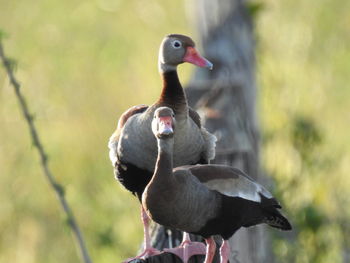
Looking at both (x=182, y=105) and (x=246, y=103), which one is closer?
(x=182, y=105)

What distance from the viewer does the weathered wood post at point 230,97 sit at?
5422 millimetres

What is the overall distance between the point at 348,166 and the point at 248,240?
409 cm

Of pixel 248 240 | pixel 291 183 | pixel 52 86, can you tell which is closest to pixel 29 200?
pixel 52 86

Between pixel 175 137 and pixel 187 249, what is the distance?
706 millimetres

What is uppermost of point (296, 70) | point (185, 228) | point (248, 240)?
point (185, 228)

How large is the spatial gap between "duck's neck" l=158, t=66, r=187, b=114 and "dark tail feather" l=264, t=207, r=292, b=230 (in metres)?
0.82

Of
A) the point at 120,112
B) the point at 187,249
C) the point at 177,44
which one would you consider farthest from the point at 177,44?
the point at 120,112

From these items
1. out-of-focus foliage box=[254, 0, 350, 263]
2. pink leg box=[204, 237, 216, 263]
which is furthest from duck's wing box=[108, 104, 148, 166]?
out-of-focus foliage box=[254, 0, 350, 263]

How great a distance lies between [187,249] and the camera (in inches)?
175

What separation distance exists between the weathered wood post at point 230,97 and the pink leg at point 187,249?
0.04 meters

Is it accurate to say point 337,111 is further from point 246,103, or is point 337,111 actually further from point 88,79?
point 246,103

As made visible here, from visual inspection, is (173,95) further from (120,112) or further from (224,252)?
(120,112)

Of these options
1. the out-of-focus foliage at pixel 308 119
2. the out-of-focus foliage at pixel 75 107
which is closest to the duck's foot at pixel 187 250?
the out-of-focus foliage at pixel 308 119

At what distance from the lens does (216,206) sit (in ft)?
14.2
